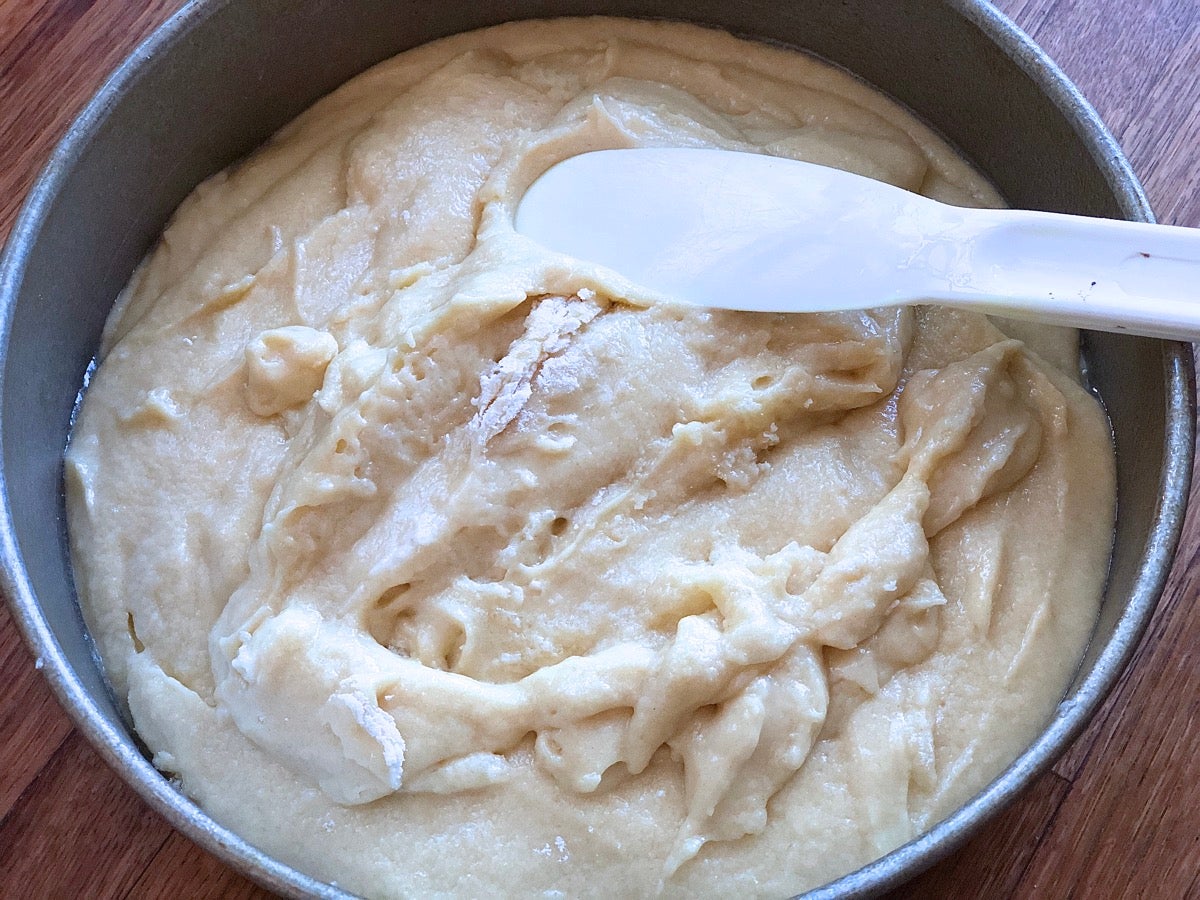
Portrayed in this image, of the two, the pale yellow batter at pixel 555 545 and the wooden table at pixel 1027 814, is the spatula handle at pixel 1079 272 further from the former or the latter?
the wooden table at pixel 1027 814

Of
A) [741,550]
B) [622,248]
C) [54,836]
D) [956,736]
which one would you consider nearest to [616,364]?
[622,248]

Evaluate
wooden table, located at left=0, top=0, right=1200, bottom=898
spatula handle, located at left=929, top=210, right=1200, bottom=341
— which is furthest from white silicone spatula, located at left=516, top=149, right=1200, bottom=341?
wooden table, located at left=0, top=0, right=1200, bottom=898

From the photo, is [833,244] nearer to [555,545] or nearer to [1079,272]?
[1079,272]

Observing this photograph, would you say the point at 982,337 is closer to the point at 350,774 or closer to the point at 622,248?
the point at 622,248

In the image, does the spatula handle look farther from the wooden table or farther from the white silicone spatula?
the wooden table

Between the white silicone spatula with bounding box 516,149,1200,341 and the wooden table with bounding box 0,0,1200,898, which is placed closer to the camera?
the white silicone spatula with bounding box 516,149,1200,341

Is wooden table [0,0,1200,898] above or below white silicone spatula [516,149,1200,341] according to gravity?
below
